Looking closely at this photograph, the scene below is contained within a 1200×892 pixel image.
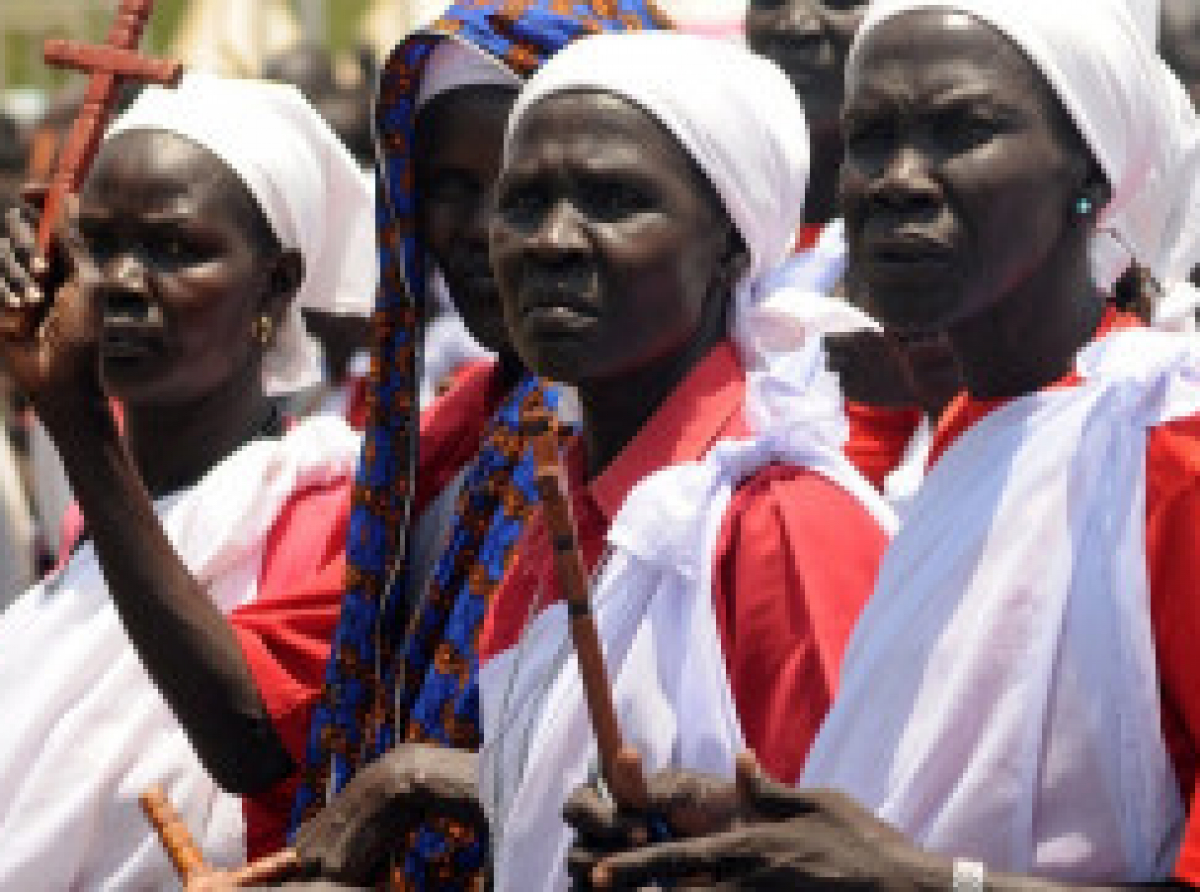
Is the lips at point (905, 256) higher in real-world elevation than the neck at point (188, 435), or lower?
higher

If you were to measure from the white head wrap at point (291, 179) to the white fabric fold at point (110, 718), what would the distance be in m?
0.42

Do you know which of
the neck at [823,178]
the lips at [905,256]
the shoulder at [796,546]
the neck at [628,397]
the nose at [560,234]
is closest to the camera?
the lips at [905,256]

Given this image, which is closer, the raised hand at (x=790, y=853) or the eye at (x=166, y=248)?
the raised hand at (x=790, y=853)

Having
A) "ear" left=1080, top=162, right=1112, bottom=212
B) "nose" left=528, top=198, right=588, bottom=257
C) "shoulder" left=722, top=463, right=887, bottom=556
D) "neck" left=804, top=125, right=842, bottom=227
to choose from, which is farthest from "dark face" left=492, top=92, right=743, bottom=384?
"neck" left=804, top=125, right=842, bottom=227

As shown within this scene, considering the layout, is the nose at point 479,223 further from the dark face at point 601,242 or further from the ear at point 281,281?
the ear at point 281,281

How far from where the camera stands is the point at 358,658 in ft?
15.7

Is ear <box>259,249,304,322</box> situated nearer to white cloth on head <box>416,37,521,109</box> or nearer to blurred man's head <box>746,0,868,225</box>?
white cloth on head <box>416,37,521,109</box>

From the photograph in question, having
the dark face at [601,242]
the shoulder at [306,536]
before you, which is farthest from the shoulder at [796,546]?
the shoulder at [306,536]

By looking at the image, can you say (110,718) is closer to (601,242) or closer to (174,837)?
(174,837)

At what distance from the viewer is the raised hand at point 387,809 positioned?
4195 millimetres

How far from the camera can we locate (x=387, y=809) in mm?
4203

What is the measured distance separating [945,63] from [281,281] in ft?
6.94

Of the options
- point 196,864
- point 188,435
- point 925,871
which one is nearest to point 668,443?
point 196,864

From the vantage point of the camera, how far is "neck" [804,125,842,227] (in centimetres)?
632
